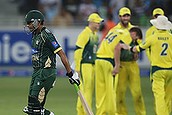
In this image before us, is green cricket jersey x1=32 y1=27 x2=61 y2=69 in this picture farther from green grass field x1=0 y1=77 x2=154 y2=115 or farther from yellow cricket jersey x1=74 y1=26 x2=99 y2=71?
green grass field x1=0 y1=77 x2=154 y2=115

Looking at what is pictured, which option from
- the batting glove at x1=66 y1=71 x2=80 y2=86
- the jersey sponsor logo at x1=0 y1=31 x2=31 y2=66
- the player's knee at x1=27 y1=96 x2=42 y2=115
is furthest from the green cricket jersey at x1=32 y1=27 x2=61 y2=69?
the jersey sponsor logo at x1=0 y1=31 x2=31 y2=66

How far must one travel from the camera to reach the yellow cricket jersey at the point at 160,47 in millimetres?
15031

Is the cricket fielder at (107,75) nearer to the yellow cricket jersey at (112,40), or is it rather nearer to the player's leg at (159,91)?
the yellow cricket jersey at (112,40)

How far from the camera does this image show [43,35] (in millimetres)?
13039

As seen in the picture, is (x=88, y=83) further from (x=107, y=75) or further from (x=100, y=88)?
(x=107, y=75)

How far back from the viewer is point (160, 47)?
49.3 ft

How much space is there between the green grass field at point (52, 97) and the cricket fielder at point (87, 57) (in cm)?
110

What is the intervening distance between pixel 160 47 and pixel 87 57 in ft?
6.93

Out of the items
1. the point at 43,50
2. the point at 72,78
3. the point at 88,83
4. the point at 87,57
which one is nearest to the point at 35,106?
the point at 72,78

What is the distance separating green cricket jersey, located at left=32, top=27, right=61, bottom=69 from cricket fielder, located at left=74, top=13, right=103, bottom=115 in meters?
2.94

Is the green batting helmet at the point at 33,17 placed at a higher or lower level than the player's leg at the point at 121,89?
higher

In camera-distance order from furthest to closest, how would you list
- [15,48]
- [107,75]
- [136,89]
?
[15,48]
[136,89]
[107,75]

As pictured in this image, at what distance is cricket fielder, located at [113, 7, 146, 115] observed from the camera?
634 inches

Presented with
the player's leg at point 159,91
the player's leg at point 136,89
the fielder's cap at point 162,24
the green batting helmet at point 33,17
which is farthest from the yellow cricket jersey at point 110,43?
the green batting helmet at point 33,17
